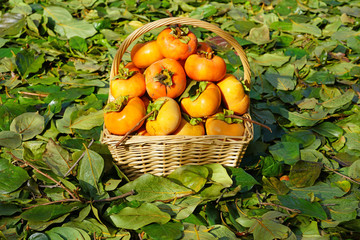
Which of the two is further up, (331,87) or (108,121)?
(108,121)

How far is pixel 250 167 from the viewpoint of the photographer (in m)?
1.82

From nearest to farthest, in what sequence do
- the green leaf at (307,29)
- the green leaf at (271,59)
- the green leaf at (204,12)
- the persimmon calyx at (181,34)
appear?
1. the persimmon calyx at (181,34)
2. the green leaf at (271,59)
3. the green leaf at (307,29)
4. the green leaf at (204,12)

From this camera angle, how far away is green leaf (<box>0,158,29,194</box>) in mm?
1572

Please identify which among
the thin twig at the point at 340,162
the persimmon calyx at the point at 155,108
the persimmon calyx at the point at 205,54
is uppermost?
the persimmon calyx at the point at 205,54

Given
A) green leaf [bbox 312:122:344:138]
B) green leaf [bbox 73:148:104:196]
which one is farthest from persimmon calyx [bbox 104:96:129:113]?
green leaf [bbox 312:122:344:138]

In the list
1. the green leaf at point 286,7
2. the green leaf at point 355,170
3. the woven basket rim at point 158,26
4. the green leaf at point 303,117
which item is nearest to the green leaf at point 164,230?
the woven basket rim at point 158,26

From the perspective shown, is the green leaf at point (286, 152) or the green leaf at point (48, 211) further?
the green leaf at point (286, 152)

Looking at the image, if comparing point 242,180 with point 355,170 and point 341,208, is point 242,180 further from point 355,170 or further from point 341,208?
point 355,170

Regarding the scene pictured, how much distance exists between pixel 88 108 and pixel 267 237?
134 cm

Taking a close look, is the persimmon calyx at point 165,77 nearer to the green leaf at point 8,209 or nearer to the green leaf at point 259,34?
the green leaf at point 8,209

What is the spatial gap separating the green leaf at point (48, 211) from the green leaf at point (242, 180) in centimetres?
73

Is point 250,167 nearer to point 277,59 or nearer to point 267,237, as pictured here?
point 267,237

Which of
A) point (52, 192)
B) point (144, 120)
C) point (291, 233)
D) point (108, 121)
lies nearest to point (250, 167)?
point (291, 233)

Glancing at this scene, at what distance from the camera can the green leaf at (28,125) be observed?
192cm
